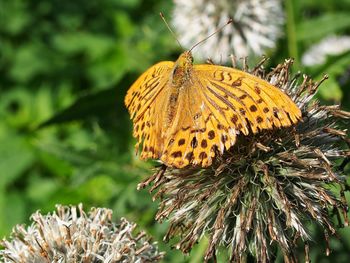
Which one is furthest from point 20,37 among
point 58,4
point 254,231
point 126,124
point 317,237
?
point 254,231

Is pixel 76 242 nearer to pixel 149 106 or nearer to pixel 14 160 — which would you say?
pixel 149 106

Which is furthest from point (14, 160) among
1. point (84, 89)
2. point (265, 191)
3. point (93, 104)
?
point (265, 191)

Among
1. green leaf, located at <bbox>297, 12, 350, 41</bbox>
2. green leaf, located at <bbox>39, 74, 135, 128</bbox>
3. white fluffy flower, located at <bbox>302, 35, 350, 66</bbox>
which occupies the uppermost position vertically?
white fluffy flower, located at <bbox>302, 35, 350, 66</bbox>

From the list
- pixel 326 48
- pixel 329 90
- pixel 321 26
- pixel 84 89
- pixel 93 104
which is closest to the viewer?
pixel 329 90

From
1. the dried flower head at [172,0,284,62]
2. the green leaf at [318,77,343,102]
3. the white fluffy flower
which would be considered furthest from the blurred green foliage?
the white fluffy flower

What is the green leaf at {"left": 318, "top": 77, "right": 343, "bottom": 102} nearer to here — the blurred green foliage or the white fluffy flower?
the blurred green foliage

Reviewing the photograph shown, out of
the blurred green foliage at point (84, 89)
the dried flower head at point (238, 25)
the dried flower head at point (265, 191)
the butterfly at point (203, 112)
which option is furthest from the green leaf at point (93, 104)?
the dried flower head at point (265, 191)
